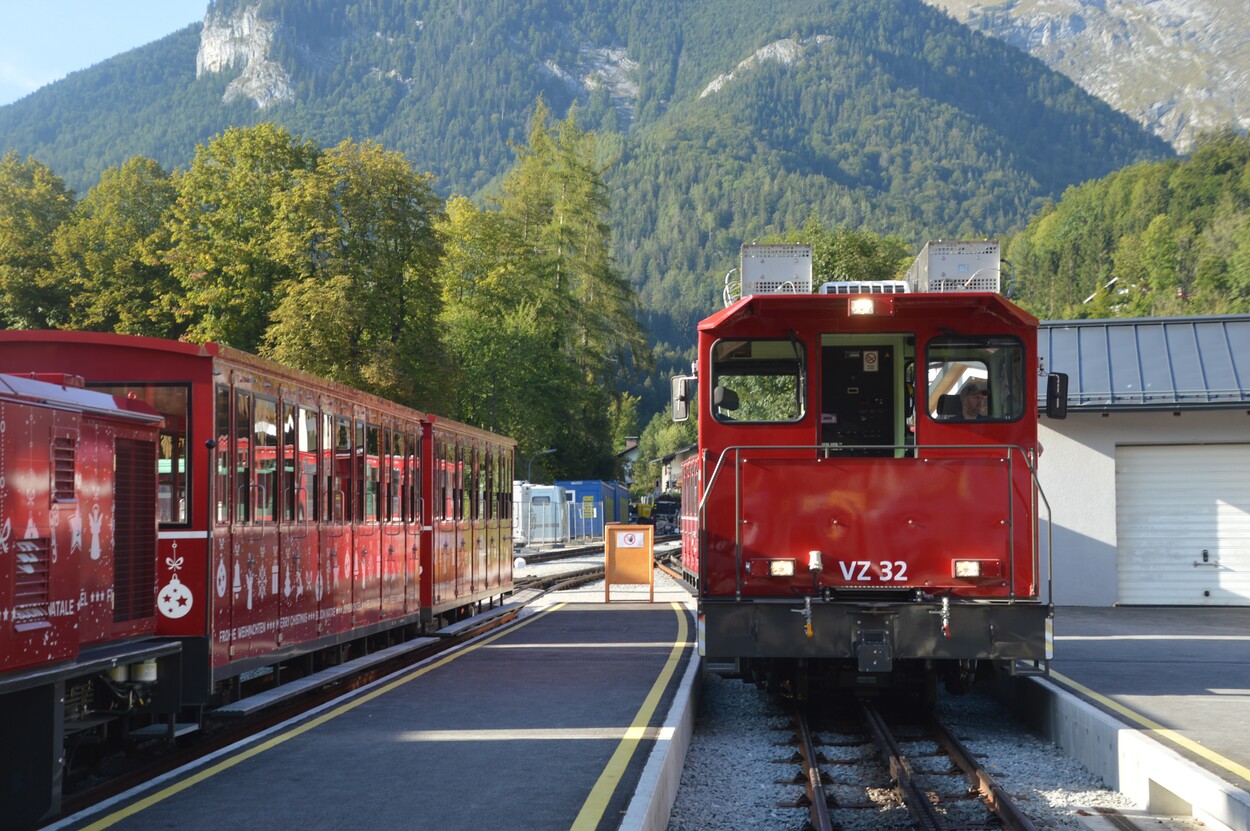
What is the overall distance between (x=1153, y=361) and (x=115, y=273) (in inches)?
1529

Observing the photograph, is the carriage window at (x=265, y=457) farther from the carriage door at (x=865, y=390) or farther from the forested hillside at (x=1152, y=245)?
the forested hillside at (x=1152, y=245)

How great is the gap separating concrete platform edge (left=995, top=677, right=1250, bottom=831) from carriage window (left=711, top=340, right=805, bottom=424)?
11.0ft

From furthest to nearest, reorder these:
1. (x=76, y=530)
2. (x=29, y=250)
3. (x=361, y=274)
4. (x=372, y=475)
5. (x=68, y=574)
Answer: (x=29, y=250) → (x=361, y=274) → (x=372, y=475) → (x=76, y=530) → (x=68, y=574)

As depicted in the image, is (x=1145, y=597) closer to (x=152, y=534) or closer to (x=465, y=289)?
(x=152, y=534)

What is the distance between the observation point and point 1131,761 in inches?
356

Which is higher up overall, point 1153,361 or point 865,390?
point 1153,361

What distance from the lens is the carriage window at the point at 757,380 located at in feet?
36.9

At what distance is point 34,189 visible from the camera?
51875mm

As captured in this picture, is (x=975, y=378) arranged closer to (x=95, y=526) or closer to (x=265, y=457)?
(x=265, y=457)

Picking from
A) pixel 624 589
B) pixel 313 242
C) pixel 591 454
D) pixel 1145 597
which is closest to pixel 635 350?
pixel 591 454

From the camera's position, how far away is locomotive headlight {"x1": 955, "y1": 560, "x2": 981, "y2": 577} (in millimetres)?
10703

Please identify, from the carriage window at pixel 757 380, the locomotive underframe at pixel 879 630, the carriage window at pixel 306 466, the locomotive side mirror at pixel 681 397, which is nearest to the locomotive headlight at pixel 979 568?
the locomotive underframe at pixel 879 630

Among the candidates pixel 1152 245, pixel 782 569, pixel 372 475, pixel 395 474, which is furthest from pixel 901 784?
pixel 1152 245

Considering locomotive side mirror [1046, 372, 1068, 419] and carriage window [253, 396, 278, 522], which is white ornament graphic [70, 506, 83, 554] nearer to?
carriage window [253, 396, 278, 522]
